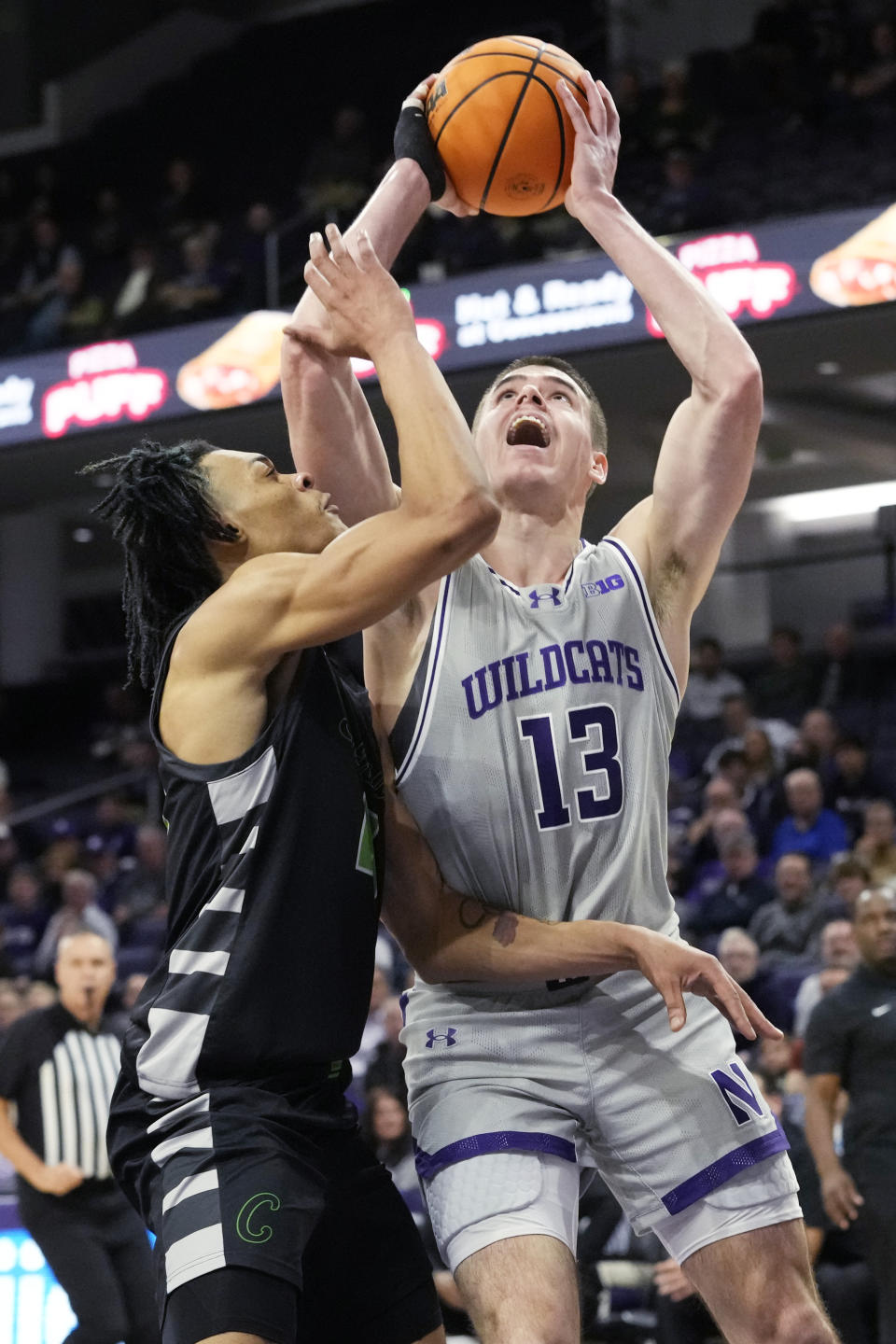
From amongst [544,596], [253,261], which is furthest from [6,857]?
[544,596]

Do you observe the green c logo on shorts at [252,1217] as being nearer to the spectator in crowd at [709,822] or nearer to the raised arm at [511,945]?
the raised arm at [511,945]

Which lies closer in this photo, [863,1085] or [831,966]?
[863,1085]

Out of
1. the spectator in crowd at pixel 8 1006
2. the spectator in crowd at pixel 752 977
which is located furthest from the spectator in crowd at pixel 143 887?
the spectator in crowd at pixel 752 977

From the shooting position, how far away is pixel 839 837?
399 inches

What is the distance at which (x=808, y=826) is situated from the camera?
10.2 meters

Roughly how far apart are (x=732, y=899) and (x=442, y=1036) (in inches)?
262

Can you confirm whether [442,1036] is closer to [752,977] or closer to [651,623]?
[651,623]

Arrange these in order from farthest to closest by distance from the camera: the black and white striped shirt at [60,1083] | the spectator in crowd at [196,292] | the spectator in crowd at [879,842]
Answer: the spectator in crowd at [196,292] → the spectator in crowd at [879,842] → the black and white striped shirt at [60,1083]

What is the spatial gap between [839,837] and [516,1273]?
306 inches

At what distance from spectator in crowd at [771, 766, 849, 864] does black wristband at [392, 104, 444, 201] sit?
742 cm

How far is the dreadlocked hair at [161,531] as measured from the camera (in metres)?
2.87

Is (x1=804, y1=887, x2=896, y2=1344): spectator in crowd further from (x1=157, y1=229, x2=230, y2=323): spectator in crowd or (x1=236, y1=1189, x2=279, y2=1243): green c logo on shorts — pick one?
(x1=157, y1=229, x2=230, y2=323): spectator in crowd

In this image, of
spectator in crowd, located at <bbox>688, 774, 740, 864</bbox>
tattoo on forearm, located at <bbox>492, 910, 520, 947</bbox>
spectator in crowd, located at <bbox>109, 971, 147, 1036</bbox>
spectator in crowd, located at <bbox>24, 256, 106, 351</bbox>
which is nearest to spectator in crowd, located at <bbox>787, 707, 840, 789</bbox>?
spectator in crowd, located at <bbox>688, 774, 740, 864</bbox>

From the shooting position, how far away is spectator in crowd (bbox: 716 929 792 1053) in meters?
8.00
